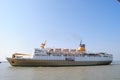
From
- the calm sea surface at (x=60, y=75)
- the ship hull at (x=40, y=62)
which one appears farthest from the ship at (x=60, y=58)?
the calm sea surface at (x=60, y=75)

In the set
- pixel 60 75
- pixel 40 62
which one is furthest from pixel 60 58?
pixel 60 75

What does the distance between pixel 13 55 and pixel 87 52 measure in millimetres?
24798

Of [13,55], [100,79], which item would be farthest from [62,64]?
[100,79]

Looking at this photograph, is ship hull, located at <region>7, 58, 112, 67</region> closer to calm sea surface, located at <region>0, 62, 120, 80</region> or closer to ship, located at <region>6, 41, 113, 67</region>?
ship, located at <region>6, 41, 113, 67</region>

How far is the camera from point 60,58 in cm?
5162

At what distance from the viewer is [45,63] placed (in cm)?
4875

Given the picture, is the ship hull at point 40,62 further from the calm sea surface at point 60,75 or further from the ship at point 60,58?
the calm sea surface at point 60,75

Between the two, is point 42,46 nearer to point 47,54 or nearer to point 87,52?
point 47,54

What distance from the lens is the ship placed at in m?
47.6

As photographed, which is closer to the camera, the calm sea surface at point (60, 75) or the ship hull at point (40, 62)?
the calm sea surface at point (60, 75)

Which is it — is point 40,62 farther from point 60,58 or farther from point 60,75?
point 60,75

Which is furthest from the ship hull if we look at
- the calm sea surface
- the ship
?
the calm sea surface

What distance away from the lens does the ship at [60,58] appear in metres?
47.6

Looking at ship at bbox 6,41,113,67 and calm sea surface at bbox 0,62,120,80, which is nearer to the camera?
calm sea surface at bbox 0,62,120,80
